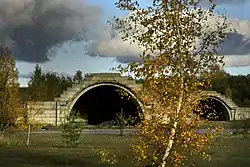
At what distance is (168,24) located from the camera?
50.9ft

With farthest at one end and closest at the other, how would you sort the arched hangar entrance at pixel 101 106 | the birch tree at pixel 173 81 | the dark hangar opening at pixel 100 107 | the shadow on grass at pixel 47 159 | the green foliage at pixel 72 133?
1. the dark hangar opening at pixel 100 107
2. the arched hangar entrance at pixel 101 106
3. the green foliage at pixel 72 133
4. the shadow on grass at pixel 47 159
5. the birch tree at pixel 173 81

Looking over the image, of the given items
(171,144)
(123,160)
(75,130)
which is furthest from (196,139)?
(75,130)

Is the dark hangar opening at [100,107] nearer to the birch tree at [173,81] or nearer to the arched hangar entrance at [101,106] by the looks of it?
the arched hangar entrance at [101,106]

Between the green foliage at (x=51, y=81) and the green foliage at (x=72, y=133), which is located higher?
the green foliage at (x=51, y=81)

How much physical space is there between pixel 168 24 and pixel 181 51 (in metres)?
0.90

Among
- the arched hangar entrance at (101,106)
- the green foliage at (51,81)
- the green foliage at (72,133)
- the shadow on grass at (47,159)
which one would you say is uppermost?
the green foliage at (51,81)

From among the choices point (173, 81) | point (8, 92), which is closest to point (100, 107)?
point (8, 92)

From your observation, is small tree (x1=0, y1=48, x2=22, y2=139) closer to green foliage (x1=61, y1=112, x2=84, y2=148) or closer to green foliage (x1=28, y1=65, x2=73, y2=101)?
green foliage (x1=61, y1=112, x2=84, y2=148)

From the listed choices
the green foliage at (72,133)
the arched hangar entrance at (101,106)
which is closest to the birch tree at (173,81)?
the green foliage at (72,133)

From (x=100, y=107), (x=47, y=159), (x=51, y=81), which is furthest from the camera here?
(x=51, y=81)

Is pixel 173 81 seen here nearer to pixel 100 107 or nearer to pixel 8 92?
pixel 8 92

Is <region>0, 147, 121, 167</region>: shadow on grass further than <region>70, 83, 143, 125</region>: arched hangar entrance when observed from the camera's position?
No

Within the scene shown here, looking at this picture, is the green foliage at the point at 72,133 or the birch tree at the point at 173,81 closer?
the birch tree at the point at 173,81

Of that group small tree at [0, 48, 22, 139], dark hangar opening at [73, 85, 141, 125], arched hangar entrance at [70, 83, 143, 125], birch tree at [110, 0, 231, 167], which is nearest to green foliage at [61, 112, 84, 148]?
small tree at [0, 48, 22, 139]
